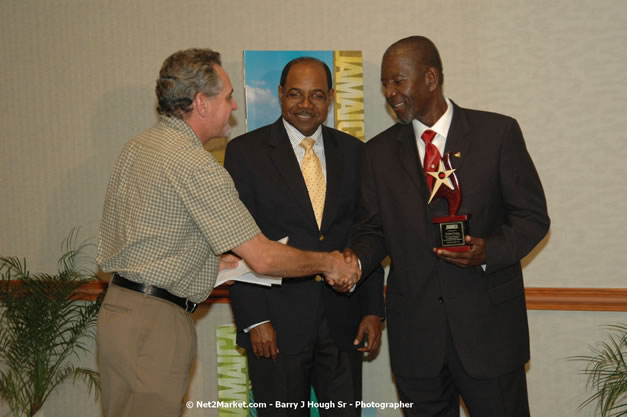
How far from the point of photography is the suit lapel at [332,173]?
3182 mm

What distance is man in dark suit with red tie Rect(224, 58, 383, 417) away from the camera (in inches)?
122

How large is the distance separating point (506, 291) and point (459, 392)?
0.50m

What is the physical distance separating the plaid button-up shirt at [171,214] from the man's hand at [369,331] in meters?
0.92

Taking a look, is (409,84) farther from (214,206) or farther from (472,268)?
(214,206)

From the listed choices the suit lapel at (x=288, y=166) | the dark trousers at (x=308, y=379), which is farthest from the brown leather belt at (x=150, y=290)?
the suit lapel at (x=288, y=166)

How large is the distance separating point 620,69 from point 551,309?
1.45 meters

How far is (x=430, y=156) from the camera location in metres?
2.80

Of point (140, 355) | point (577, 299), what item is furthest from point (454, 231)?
point (577, 299)

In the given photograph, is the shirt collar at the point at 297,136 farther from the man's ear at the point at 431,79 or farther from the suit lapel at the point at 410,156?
the man's ear at the point at 431,79

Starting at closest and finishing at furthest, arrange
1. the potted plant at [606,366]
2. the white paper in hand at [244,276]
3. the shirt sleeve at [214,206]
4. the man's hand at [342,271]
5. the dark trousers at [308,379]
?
the shirt sleeve at [214,206] < the white paper in hand at [244,276] < the man's hand at [342,271] < the dark trousers at [308,379] < the potted plant at [606,366]

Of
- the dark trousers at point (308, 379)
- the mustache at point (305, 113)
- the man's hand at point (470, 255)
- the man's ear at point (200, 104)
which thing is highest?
the man's ear at point (200, 104)

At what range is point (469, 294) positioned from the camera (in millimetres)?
2711

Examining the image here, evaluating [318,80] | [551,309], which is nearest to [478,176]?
[318,80]

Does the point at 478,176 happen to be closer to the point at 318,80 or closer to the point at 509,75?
the point at 318,80
